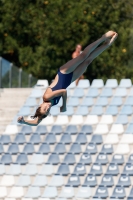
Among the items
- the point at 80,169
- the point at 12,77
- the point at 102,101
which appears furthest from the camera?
the point at 12,77

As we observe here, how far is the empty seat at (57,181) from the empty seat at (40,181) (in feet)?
0.50

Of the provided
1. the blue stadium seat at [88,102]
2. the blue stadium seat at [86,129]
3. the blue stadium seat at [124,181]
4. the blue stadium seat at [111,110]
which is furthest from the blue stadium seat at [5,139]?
the blue stadium seat at [124,181]

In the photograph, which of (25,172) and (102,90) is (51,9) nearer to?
(102,90)

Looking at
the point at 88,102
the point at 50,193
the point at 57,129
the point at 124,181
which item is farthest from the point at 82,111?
the point at 50,193

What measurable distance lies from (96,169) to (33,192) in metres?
1.46

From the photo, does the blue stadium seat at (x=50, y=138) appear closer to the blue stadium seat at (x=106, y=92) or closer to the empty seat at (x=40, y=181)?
the empty seat at (x=40, y=181)

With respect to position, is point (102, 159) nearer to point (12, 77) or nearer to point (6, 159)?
point (6, 159)

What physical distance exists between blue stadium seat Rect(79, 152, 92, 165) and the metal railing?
3.11 metres

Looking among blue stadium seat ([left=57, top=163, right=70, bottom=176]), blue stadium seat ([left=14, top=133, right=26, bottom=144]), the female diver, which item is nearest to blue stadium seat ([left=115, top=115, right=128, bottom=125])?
blue stadium seat ([left=57, top=163, right=70, bottom=176])

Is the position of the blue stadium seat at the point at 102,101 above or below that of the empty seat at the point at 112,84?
below

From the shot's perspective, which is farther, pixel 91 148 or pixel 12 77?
pixel 12 77

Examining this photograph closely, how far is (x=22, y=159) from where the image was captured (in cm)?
1769

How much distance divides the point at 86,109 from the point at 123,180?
7.67ft

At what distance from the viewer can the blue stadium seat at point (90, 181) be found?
17.1 meters
